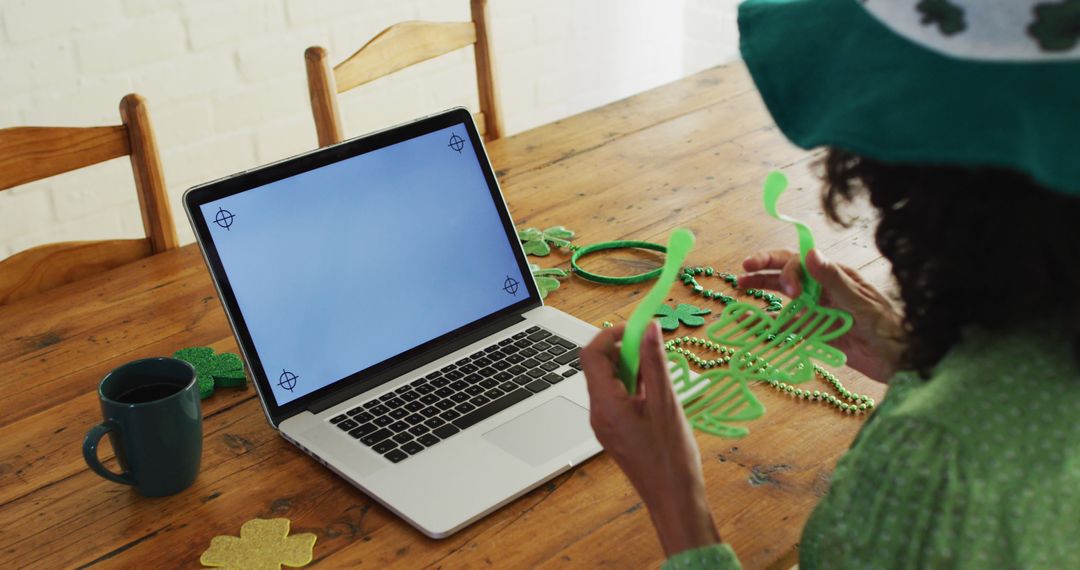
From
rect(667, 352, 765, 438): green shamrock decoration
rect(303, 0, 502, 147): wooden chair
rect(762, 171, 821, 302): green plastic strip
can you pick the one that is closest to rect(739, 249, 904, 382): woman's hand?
rect(762, 171, 821, 302): green plastic strip

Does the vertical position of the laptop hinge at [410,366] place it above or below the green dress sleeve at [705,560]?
below

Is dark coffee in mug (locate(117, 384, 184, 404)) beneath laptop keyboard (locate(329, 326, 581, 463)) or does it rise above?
above

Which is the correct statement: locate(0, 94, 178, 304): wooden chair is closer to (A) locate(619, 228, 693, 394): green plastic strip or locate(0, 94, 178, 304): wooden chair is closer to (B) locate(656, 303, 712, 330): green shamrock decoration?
(B) locate(656, 303, 712, 330): green shamrock decoration

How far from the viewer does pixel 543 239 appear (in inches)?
52.2

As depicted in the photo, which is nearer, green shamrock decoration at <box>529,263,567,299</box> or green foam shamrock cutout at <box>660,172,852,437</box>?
green foam shamrock cutout at <box>660,172,852,437</box>

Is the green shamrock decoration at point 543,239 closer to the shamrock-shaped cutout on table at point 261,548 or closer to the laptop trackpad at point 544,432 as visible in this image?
the laptop trackpad at point 544,432

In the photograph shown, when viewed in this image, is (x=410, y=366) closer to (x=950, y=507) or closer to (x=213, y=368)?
(x=213, y=368)

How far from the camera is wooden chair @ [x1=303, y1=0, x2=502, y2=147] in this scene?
1570mm

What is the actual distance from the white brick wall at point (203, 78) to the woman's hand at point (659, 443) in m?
1.12

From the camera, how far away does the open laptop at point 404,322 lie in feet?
3.00

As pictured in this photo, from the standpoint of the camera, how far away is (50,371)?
1.10m

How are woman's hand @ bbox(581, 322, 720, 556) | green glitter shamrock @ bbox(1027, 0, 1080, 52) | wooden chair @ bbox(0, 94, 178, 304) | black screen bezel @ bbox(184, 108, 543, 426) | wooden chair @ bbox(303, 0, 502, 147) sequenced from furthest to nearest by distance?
wooden chair @ bbox(303, 0, 502, 147), wooden chair @ bbox(0, 94, 178, 304), black screen bezel @ bbox(184, 108, 543, 426), woman's hand @ bbox(581, 322, 720, 556), green glitter shamrock @ bbox(1027, 0, 1080, 52)

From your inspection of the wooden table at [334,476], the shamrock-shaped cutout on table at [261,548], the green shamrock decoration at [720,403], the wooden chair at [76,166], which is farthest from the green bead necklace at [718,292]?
the wooden chair at [76,166]

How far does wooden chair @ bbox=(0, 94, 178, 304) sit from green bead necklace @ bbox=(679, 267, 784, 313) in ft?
2.22
